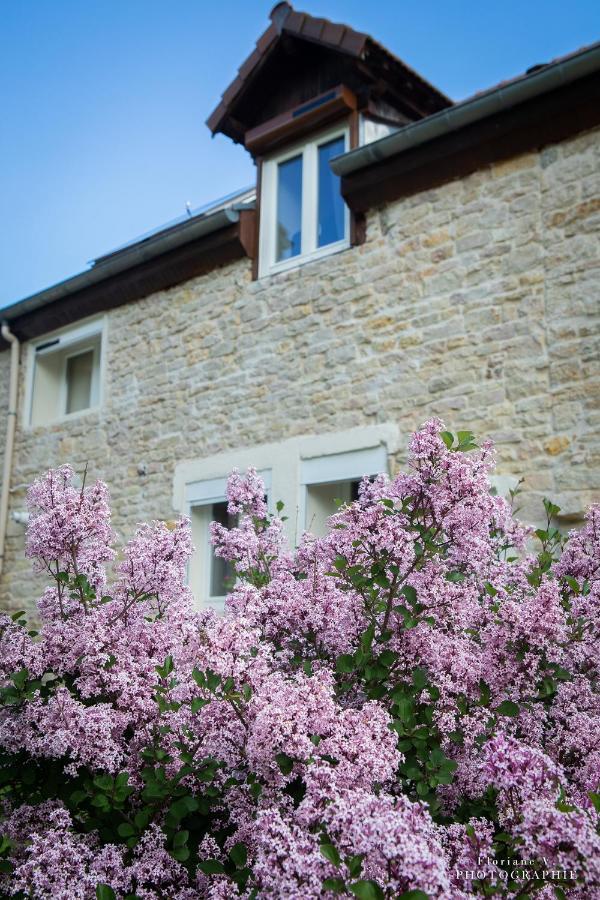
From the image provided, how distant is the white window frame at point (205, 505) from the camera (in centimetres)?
727

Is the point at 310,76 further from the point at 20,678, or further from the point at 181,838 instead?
the point at 181,838

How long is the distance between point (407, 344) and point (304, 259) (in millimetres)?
1450

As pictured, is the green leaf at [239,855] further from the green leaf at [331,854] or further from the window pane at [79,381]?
the window pane at [79,381]

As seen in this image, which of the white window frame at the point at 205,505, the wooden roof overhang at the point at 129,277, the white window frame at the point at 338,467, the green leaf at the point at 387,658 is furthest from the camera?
the wooden roof overhang at the point at 129,277

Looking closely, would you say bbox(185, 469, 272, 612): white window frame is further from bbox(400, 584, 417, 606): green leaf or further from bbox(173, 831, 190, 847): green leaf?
bbox(173, 831, 190, 847): green leaf

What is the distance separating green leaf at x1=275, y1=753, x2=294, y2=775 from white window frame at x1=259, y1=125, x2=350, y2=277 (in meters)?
5.56

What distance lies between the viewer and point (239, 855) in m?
1.87

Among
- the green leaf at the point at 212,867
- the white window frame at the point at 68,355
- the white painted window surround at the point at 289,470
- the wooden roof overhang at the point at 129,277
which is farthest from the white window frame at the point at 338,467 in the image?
the green leaf at the point at 212,867

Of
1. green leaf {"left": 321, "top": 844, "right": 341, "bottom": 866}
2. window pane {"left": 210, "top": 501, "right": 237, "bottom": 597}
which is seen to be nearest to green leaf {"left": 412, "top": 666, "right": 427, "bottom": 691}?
green leaf {"left": 321, "top": 844, "right": 341, "bottom": 866}

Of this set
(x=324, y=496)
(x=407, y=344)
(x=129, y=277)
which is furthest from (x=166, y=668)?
(x=129, y=277)

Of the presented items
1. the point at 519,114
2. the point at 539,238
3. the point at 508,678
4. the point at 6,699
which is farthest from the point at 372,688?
the point at 519,114

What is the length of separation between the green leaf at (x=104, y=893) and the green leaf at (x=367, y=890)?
2.44ft

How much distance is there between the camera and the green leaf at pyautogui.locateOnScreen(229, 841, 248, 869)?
1.86 meters

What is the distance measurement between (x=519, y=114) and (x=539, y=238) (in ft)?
3.02
